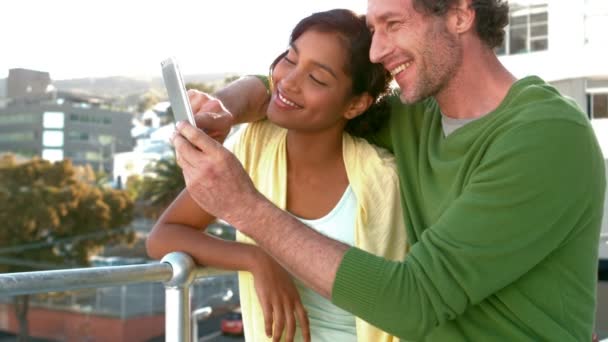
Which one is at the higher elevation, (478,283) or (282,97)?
(282,97)

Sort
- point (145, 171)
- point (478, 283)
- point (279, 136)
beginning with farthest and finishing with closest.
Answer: point (145, 171), point (279, 136), point (478, 283)

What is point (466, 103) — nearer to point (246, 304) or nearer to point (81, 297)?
point (246, 304)

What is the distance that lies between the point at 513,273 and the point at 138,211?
25320 mm

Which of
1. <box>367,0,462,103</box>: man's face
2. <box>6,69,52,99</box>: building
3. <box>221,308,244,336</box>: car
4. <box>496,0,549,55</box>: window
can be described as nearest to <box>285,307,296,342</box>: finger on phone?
<box>367,0,462,103</box>: man's face

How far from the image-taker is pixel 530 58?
25.2m

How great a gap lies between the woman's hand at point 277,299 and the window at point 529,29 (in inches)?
1029

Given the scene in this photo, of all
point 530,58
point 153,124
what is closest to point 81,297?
point 153,124

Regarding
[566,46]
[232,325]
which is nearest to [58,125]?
[232,325]

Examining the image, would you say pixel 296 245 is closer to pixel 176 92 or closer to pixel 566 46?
pixel 176 92

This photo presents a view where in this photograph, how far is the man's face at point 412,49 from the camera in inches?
53.8

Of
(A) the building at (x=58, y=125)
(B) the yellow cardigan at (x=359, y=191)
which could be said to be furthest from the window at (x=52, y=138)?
(B) the yellow cardigan at (x=359, y=191)

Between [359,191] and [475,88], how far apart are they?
0.26 meters

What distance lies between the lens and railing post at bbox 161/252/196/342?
4.38ft

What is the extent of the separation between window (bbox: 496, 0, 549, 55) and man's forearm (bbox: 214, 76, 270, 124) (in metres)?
25.9
